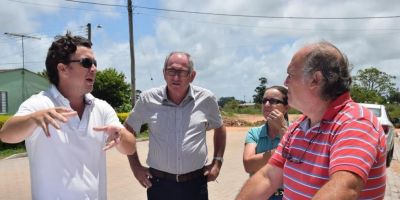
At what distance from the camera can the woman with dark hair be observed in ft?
11.7

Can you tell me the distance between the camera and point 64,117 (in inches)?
96.5

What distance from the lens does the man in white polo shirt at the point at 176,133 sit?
3.99 metres

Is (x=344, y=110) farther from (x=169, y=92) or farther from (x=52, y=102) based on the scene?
(x=169, y=92)

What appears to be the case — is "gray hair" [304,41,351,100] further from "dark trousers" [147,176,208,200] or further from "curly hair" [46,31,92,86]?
"dark trousers" [147,176,208,200]

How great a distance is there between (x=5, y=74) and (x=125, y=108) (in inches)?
330

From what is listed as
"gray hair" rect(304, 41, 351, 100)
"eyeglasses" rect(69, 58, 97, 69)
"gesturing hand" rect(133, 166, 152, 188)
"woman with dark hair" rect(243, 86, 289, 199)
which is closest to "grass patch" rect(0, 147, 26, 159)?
"gesturing hand" rect(133, 166, 152, 188)

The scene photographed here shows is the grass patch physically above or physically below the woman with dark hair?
below

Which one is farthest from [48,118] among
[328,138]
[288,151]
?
[328,138]

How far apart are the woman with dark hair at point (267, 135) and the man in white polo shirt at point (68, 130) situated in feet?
3.33

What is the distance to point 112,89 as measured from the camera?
36.2 metres

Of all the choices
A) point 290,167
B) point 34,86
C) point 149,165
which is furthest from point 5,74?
point 290,167

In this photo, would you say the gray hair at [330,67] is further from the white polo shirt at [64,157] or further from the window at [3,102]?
the window at [3,102]

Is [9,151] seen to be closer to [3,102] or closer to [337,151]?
[337,151]

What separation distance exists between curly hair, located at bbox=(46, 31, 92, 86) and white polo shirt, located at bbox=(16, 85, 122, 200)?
10 cm
